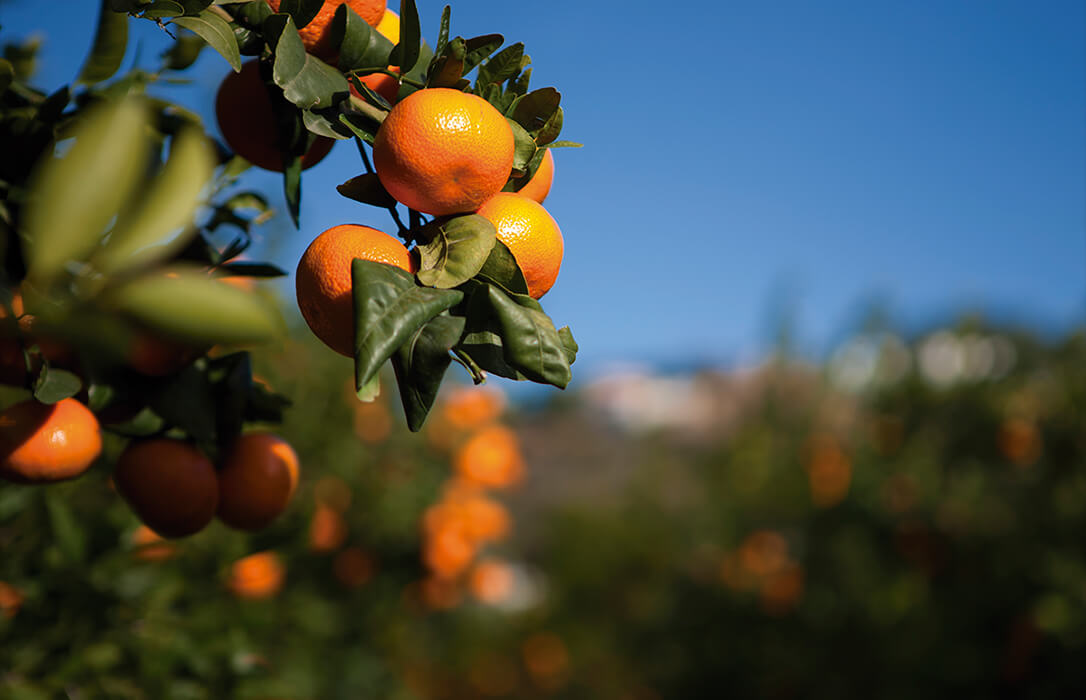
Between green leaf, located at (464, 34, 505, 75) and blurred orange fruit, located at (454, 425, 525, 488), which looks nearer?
green leaf, located at (464, 34, 505, 75)

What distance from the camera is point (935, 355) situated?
3900 mm

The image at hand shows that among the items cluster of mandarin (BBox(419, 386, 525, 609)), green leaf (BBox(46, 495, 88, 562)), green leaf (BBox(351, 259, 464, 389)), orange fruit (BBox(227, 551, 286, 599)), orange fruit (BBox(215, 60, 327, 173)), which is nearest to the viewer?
green leaf (BBox(351, 259, 464, 389))

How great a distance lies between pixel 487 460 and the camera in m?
2.29

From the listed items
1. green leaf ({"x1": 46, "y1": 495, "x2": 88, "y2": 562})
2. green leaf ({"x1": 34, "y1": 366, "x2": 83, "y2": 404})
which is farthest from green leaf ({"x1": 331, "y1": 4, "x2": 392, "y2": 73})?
green leaf ({"x1": 46, "y1": 495, "x2": 88, "y2": 562})

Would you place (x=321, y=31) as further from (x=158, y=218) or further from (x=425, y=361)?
(x=158, y=218)

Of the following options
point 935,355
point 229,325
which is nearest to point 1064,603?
point 935,355

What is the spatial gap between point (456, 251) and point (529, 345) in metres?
0.07

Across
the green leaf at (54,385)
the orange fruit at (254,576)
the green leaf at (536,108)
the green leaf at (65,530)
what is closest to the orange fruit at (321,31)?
the green leaf at (536,108)

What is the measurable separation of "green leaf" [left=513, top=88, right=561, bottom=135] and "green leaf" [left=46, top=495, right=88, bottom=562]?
2.05ft

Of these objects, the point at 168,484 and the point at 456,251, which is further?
the point at 168,484

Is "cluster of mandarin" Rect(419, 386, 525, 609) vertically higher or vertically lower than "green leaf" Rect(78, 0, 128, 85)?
lower

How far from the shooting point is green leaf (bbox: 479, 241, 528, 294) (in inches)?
16.3

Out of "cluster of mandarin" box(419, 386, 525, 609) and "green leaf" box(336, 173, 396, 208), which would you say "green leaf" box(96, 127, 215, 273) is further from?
"cluster of mandarin" box(419, 386, 525, 609)

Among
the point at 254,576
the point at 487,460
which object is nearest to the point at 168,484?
the point at 254,576
